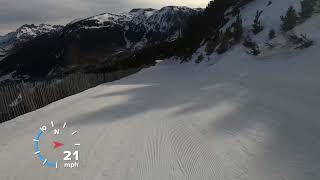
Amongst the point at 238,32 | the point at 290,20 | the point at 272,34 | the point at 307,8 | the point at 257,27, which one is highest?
the point at 307,8

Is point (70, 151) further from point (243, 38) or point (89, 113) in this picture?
point (243, 38)

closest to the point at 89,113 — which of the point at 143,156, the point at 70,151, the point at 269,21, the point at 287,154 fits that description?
the point at 70,151

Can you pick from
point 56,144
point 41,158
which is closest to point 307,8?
point 56,144

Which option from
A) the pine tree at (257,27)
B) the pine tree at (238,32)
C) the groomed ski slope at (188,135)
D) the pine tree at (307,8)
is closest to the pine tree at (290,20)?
the pine tree at (307,8)

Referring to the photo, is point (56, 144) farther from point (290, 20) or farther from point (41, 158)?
point (290, 20)

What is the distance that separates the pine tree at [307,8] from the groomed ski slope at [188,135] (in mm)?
11022

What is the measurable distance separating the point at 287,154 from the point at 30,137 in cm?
655

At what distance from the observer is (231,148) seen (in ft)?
27.2

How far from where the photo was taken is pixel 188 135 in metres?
→ 9.55

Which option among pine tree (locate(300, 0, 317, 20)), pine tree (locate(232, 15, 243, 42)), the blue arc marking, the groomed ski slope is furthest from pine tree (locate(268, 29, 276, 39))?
the blue arc marking

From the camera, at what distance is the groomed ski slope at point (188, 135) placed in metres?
7.14

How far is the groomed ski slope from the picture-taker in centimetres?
714

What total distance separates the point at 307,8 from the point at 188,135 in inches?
827

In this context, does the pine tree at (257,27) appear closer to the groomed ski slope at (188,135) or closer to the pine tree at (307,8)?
the pine tree at (307,8)
